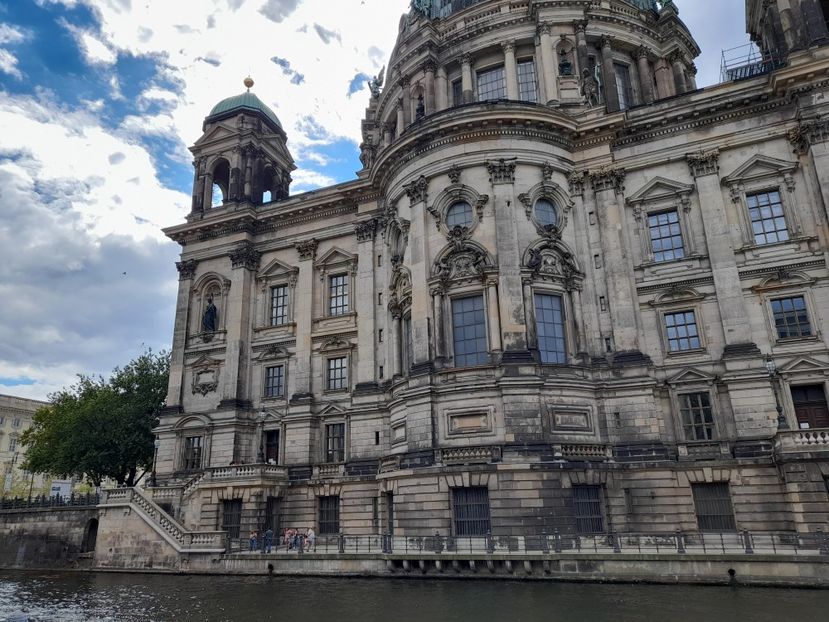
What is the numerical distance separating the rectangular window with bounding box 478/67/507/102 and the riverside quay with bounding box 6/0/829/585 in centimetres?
19

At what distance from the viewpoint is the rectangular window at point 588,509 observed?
2502cm

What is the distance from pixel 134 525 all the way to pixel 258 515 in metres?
6.01

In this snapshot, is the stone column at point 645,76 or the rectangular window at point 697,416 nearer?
the rectangular window at point 697,416

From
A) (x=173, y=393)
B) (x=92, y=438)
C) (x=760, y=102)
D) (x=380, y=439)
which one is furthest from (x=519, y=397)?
(x=92, y=438)

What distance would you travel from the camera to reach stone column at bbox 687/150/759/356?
26.7 m

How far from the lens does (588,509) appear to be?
25.3 meters

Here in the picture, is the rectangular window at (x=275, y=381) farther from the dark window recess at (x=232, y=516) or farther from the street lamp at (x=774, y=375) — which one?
the street lamp at (x=774, y=375)

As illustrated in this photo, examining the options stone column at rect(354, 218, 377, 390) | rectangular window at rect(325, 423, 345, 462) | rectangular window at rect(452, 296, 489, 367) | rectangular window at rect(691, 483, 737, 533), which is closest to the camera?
rectangular window at rect(691, 483, 737, 533)

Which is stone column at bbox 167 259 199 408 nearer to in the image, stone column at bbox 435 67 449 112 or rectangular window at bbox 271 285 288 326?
rectangular window at bbox 271 285 288 326

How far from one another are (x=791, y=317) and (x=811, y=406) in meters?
3.82

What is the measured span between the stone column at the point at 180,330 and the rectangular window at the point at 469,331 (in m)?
19.5

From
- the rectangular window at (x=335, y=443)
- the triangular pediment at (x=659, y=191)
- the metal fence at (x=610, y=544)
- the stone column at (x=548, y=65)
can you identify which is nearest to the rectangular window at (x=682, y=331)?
the triangular pediment at (x=659, y=191)

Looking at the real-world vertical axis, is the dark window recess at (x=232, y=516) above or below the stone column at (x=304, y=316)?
below

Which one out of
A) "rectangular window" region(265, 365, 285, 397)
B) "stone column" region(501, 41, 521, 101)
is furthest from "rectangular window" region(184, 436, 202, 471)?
"stone column" region(501, 41, 521, 101)
